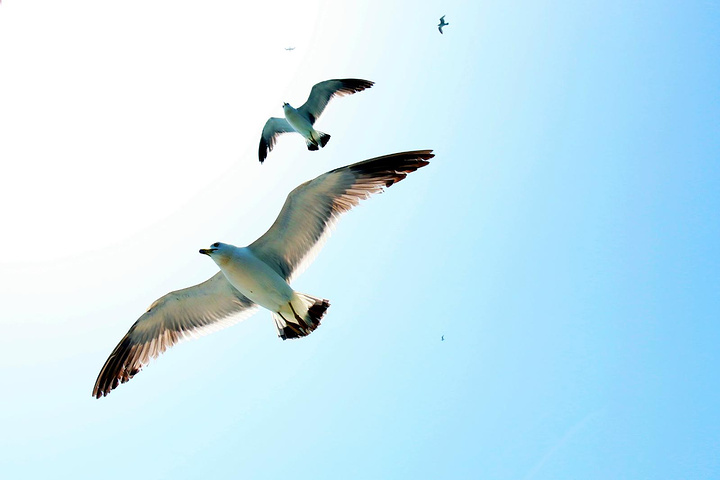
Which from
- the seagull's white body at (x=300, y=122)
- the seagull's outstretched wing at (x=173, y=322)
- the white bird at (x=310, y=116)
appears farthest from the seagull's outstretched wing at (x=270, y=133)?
the seagull's outstretched wing at (x=173, y=322)

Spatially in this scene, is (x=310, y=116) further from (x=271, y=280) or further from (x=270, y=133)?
(x=271, y=280)

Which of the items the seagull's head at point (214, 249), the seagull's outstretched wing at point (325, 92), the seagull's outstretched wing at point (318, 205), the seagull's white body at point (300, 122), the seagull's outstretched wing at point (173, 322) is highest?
the seagull's outstretched wing at point (325, 92)

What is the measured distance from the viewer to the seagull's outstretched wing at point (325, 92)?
46.6ft

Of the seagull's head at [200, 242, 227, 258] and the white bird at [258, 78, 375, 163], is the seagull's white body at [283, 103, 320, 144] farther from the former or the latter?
the seagull's head at [200, 242, 227, 258]

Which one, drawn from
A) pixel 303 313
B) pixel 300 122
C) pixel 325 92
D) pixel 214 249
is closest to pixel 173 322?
pixel 214 249

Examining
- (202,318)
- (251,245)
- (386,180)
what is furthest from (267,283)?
(386,180)

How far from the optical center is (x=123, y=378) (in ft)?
25.0

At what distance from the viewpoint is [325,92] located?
14.3m

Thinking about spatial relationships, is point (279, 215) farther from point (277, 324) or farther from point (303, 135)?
point (303, 135)

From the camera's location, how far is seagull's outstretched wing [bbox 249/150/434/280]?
22.2 feet

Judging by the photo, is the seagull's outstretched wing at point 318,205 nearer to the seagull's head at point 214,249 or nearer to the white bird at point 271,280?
the white bird at point 271,280

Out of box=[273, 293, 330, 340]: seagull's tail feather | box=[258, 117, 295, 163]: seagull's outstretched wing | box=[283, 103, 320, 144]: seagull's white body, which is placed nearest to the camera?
box=[273, 293, 330, 340]: seagull's tail feather

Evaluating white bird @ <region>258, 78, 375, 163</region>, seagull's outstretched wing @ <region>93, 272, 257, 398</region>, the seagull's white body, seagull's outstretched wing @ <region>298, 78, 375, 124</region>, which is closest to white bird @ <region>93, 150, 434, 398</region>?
seagull's outstretched wing @ <region>93, 272, 257, 398</region>

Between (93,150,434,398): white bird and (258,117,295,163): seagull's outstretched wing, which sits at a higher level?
(258,117,295,163): seagull's outstretched wing
